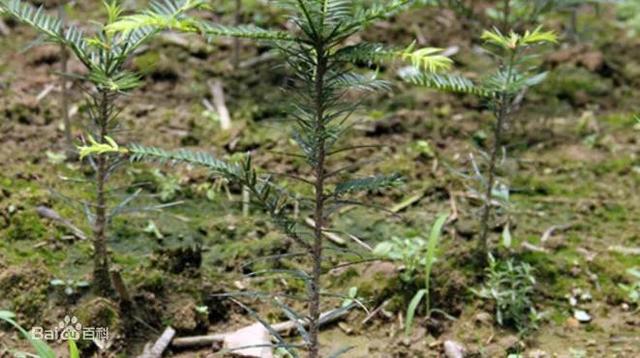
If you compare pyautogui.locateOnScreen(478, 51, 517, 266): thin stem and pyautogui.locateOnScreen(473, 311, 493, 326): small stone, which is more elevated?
pyautogui.locateOnScreen(478, 51, 517, 266): thin stem

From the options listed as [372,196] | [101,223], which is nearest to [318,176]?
[101,223]

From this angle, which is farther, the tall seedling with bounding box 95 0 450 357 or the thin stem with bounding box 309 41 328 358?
the thin stem with bounding box 309 41 328 358

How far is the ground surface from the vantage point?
3.64 meters

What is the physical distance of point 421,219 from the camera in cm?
441

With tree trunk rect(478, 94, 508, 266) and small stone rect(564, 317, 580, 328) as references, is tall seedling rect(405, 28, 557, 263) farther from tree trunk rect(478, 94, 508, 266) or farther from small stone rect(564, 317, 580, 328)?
small stone rect(564, 317, 580, 328)

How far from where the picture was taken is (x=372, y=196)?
457cm

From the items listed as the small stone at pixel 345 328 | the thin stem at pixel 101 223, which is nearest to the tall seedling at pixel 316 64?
the thin stem at pixel 101 223

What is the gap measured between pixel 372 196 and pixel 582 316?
1237 mm

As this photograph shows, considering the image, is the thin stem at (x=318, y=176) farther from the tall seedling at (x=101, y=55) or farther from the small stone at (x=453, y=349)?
the small stone at (x=453, y=349)

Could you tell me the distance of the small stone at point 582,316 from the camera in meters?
3.78

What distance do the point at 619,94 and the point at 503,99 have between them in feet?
7.08

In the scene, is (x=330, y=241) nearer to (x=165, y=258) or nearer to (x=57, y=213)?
(x=165, y=258)

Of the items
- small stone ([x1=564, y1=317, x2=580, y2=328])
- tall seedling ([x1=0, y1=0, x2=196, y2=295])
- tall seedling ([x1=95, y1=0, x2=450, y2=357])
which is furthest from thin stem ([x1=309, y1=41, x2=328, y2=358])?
small stone ([x1=564, y1=317, x2=580, y2=328])

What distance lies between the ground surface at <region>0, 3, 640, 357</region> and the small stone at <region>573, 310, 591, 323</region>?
0.03 meters
